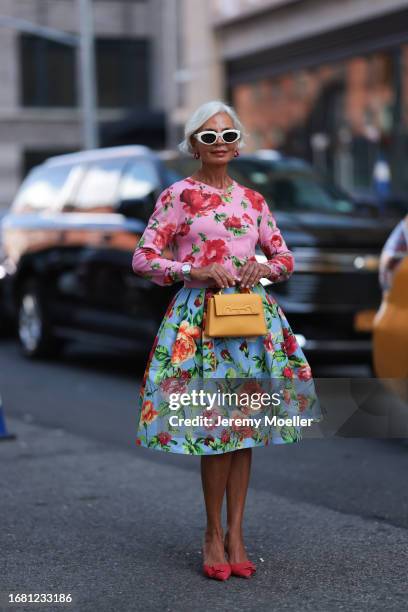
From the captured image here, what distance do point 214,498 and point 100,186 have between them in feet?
23.8

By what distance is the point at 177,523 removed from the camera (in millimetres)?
6129

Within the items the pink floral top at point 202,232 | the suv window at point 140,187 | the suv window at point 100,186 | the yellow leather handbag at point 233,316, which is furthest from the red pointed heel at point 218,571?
the suv window at point 100,186

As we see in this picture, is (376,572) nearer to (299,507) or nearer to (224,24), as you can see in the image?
(299,507)

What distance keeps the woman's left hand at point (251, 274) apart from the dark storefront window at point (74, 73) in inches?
1557

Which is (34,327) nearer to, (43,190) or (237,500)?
(43,190)

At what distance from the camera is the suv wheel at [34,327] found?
13.1 m

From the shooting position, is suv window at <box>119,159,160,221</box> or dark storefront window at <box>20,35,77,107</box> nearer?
suv window at <box>119,159,160,221</box>

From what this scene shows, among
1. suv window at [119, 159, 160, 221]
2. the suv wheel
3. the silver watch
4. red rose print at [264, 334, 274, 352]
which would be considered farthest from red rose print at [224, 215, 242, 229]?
the suv wheel

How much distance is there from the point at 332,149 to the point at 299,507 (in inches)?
701

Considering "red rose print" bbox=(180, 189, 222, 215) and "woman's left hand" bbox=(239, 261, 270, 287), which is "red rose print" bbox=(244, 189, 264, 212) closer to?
"red rose print" bbox=(180, 189, 222, 215)

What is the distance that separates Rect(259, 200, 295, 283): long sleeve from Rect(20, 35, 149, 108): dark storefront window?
39346mm

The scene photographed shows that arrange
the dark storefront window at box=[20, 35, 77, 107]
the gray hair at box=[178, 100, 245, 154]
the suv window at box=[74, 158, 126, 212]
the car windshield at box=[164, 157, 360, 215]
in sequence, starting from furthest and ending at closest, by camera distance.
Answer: the dark storefront window at box=[20, 35, 77, 107] < the suv window at box=[74, 158, 126, 212] < the car windshield at box=[164, 157, 360, 215] < the gray hair at box=[178, 100, 245, 154]

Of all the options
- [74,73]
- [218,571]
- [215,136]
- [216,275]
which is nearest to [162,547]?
[218,571]

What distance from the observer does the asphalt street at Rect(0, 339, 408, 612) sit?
16.2 ft
